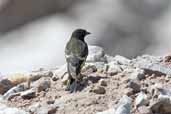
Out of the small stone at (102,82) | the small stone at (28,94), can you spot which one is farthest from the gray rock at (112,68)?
the small stone at (28,94)

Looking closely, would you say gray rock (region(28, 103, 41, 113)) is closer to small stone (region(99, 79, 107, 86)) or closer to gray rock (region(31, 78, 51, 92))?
gray rock (region(31, 78, 51, 92))

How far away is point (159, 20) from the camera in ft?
88.9

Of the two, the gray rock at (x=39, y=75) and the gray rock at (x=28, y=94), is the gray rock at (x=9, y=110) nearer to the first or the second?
the gray rock at (x=28, y=94)

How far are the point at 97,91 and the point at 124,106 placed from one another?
1.69ft

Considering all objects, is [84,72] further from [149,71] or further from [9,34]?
[9,34]

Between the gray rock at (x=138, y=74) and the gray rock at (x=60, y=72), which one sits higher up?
the gray rock at (x=60, y=72)

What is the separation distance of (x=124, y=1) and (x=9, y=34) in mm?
4148

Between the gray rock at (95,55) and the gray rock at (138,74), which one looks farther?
the gray rock at (95,55)

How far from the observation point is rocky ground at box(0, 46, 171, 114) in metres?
7.07

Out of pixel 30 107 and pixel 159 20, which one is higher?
pixel 159 20

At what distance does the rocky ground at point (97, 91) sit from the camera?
278 inches

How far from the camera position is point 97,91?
742 cm

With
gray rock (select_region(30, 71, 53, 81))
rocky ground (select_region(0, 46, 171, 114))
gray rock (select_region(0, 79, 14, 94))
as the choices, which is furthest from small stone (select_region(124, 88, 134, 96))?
gray rock (select_region(0, 79, 14, 94))

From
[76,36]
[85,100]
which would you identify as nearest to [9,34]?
[76,36]
